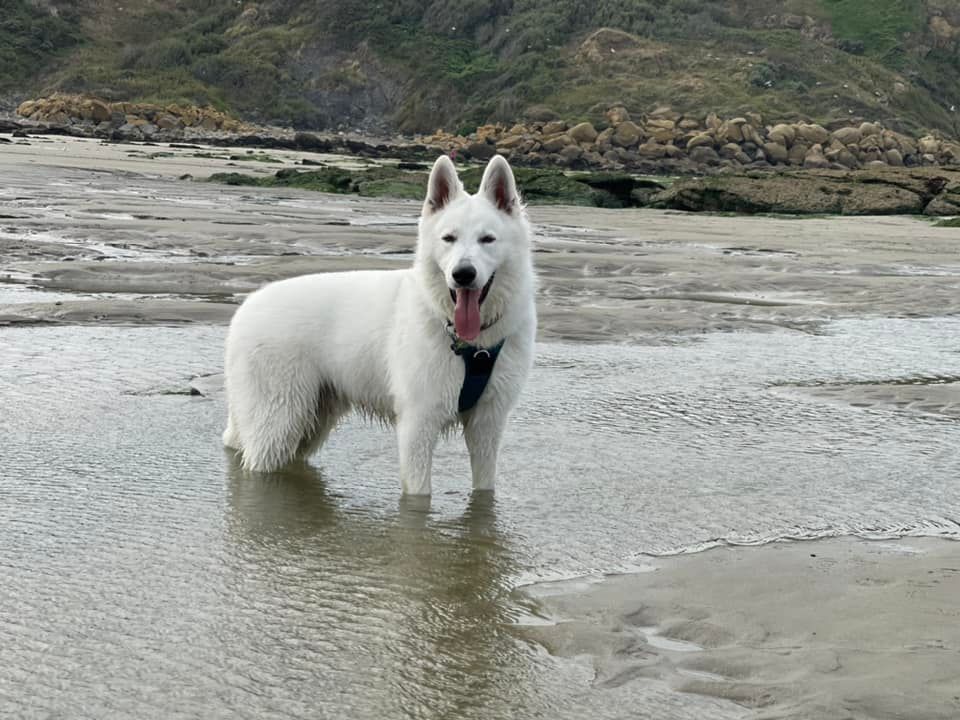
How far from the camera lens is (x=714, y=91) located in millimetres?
67562

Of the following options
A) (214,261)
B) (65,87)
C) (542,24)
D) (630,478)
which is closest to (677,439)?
(630,478)

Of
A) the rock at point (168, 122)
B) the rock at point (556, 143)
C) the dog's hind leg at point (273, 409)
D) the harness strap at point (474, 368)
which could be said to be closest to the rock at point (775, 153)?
the rock at point (556, 143)

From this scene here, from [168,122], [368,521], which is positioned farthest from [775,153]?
[368,521]

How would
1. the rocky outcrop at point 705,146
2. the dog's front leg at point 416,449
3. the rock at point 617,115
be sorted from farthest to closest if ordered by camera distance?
the rock at point 617,115 < the rocky outcrop at point 705,146 < the dog's front leg at point 416,449

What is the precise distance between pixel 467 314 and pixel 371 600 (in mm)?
1651

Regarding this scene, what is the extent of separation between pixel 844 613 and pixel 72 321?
7230 mm

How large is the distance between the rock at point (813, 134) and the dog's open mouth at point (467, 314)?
55.0 metres

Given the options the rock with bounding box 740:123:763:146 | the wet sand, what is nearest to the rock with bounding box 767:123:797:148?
the rock with bounding box 740:123:763:146

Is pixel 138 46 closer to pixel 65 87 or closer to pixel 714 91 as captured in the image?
pixel 65 87

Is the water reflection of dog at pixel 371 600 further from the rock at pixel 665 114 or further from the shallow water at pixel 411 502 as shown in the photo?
the rock at pixel 665 114

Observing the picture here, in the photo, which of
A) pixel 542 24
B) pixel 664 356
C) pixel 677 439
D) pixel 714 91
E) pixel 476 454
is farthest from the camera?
pixel 542 24

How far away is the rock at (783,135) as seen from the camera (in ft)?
187

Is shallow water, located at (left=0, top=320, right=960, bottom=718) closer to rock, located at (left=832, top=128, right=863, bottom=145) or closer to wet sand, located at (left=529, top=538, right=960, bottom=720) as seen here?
wet sand, located at (left=529, top=538, right=960, bottom=720)

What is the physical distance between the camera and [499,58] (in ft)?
262
